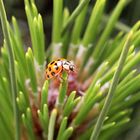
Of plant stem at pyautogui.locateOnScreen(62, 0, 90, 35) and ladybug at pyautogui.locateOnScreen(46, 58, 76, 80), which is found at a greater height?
plant stem at pyautogui.locateOnScreen(62, 0, 90, 35)

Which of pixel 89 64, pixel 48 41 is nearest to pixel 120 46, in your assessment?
pixel 89 64

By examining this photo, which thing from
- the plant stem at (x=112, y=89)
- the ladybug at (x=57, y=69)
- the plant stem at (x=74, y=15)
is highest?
the plant stem at (x=74, y=15)

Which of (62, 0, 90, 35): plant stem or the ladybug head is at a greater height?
(62, 0, 90, 35): plant stem

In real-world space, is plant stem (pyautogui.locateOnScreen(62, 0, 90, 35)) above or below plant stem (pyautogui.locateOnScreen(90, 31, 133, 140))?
above

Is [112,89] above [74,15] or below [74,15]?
below

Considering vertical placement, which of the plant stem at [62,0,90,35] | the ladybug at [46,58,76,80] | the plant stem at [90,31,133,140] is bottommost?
the plant stem at [90,31,133,140]

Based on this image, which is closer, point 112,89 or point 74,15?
point 112,89

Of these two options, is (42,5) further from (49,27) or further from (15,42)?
(15,42)

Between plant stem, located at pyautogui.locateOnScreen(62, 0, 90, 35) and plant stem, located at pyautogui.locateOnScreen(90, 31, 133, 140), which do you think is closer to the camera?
plant stem, located at pyautogui.locateOnScreen(90, 31, 133, 140)

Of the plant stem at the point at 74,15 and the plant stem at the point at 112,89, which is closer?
the plant stem at the point at 112,89

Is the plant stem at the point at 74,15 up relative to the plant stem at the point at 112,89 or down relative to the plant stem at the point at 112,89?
up

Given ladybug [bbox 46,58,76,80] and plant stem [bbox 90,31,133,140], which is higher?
ladybug [bbox 46,58,76,80]
